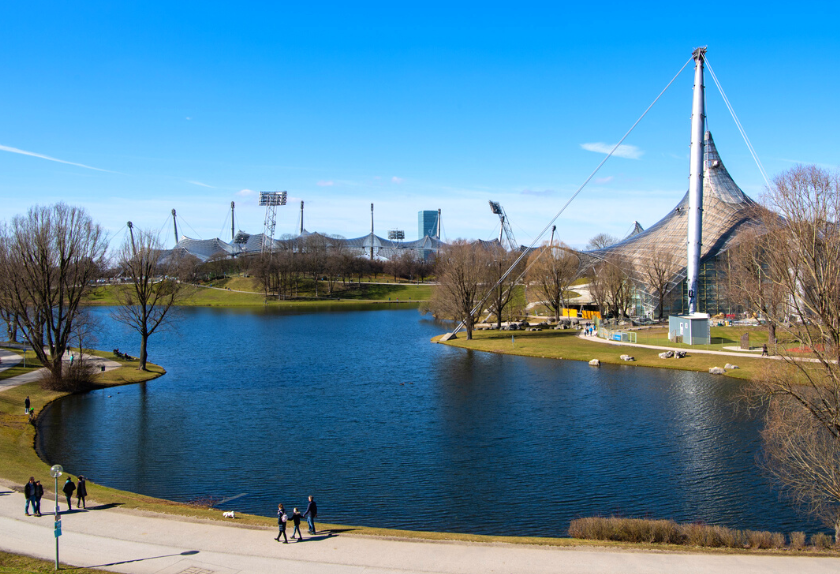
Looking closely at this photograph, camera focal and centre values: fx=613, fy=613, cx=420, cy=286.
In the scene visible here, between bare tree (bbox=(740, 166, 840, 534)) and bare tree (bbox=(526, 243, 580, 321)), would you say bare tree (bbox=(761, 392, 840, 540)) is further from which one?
bare tree (bbox=(526, 243, 580, 321))

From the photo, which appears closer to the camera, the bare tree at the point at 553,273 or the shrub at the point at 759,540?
the shrub at the point at 759,540

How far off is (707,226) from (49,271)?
215 feet

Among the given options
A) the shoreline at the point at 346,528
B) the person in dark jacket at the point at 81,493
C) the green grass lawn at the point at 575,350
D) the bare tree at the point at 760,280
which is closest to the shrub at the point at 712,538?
the shoreline at the point at 346,528

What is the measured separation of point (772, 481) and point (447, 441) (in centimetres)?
1266

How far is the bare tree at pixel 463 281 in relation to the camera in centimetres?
6259

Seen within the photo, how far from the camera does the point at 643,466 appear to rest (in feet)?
77.8

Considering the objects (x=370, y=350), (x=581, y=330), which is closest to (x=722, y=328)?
(x=581, y=330)

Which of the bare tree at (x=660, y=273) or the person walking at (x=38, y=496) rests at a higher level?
the bare tree at (x=660, y=273)

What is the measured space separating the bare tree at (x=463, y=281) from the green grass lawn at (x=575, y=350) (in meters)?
3.07

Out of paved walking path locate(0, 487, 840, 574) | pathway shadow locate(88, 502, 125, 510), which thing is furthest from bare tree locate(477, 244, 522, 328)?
paved walking path locate(0, 487, 840, 574)

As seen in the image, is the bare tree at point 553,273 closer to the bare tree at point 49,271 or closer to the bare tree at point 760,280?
the bare tree at point 760,280

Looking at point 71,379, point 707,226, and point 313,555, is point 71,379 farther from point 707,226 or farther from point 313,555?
point 707,226

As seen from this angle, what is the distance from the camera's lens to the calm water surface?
2022 cm

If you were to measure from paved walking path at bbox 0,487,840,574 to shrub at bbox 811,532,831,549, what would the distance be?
1.60 metres
